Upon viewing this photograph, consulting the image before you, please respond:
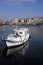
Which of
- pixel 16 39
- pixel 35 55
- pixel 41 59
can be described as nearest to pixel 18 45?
pixel 16 39

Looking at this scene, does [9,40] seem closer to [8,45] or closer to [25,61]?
[8,45]

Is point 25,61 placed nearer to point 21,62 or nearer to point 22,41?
point 21,62

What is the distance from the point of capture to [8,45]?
25703 millimetres

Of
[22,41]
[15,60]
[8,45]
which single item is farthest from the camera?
[22,41]

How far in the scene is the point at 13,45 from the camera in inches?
1023

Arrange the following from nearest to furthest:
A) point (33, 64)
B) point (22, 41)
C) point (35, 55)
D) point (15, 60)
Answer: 1. point (33, 64)
2. point (15, 60)
3. point (35, 55)
4. point (22, 41)

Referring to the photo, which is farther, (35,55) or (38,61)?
(35,55)

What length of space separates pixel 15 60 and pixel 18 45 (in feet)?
24.6

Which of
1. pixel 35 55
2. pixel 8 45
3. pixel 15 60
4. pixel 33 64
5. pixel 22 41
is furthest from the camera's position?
pixel 22 41

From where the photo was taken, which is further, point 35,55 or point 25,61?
point 35,55

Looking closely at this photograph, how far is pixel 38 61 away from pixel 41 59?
29.7 inches

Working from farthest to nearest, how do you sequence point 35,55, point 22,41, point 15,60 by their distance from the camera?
point 22,41 < point 35,55 < point 15,60

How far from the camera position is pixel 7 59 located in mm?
20297

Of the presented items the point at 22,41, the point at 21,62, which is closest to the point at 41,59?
the point at 21,62
